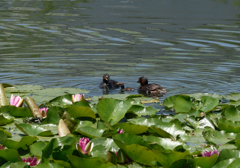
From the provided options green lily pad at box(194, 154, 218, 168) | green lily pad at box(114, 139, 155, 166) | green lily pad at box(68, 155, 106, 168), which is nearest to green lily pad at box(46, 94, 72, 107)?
green lily pad at box(114, 139, 155, 166)

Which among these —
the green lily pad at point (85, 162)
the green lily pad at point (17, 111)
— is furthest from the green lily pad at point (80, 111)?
the green lily pad at point (85, 162)

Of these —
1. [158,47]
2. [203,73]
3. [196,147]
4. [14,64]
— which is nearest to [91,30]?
[158,47]

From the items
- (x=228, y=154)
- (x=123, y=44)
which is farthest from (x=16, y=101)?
(x=123, y=44)

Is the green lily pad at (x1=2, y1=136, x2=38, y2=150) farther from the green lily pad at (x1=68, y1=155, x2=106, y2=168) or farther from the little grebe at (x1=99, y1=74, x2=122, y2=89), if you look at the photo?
the little grebe at (x1=99, y1=74, x2=122, y2=89)

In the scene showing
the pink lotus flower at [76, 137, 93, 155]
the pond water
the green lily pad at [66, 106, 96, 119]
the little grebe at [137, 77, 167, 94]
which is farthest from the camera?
the pond water

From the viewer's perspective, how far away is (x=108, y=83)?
9836 millimetres

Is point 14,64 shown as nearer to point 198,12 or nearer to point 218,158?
point 218,158

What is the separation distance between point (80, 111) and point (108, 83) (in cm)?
470

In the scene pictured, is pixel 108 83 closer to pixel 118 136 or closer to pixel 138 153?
pixel 118 136

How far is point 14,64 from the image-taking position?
12.0 metres

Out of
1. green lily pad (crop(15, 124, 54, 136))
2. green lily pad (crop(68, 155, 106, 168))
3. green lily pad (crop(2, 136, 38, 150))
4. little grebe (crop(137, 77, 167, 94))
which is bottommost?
little grebe (crop(137, 77, 167, 94))

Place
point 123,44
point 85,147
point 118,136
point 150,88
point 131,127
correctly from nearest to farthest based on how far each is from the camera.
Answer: point 85,147 → point 118,136 → point 131,127 → point 150,88 → point 123,44

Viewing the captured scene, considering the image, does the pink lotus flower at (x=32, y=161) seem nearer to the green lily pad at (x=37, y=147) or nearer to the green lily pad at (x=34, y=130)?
the green lily pad at (x=37, y=147)

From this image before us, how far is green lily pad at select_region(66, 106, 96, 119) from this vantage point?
16.7 feet
